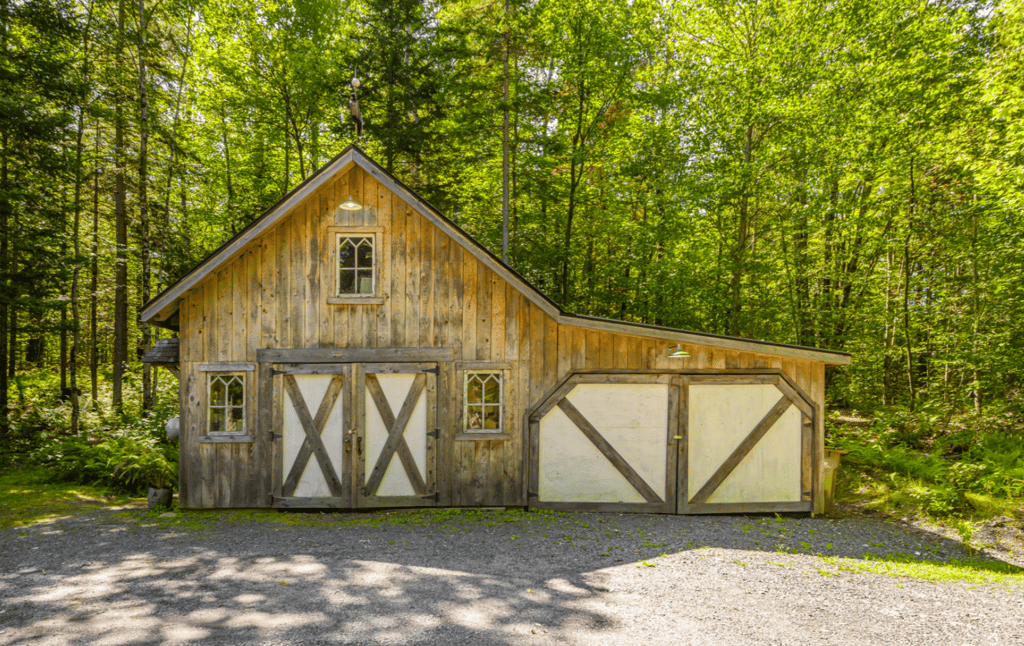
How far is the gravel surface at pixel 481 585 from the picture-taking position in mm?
4121

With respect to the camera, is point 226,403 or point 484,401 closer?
point 226,403

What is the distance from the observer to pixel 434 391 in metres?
8.02

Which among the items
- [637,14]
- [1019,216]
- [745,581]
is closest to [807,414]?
[745,581]

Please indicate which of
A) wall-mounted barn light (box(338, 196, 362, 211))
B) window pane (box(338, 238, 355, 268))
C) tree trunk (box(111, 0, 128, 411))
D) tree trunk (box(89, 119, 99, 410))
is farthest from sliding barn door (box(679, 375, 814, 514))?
tree trunk (box(89, 119, 99, 410))

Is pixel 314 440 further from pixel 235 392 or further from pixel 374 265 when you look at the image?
pixel 374 265

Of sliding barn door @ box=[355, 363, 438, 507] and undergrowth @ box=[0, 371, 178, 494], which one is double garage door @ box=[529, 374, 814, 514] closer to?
sliding barn door @ box=[355, 363, 438, 507]

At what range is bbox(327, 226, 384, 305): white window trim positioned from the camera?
26.2 feet

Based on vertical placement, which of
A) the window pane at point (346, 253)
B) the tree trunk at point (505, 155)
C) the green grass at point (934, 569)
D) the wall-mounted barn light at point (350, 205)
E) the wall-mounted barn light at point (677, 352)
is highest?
the tree trunk at point (505, 155)

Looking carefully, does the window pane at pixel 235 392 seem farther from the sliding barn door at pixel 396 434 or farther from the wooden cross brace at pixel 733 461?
the wooden cross brace at pixel 733 461

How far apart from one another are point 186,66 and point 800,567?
803 inches

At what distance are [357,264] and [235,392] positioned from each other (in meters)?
2.87

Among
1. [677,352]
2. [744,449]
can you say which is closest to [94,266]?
[677,352]

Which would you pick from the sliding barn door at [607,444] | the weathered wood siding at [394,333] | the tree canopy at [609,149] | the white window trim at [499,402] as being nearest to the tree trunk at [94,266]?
the tree canopy at [609,149]

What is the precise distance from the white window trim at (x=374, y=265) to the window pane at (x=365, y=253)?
0.28ft
